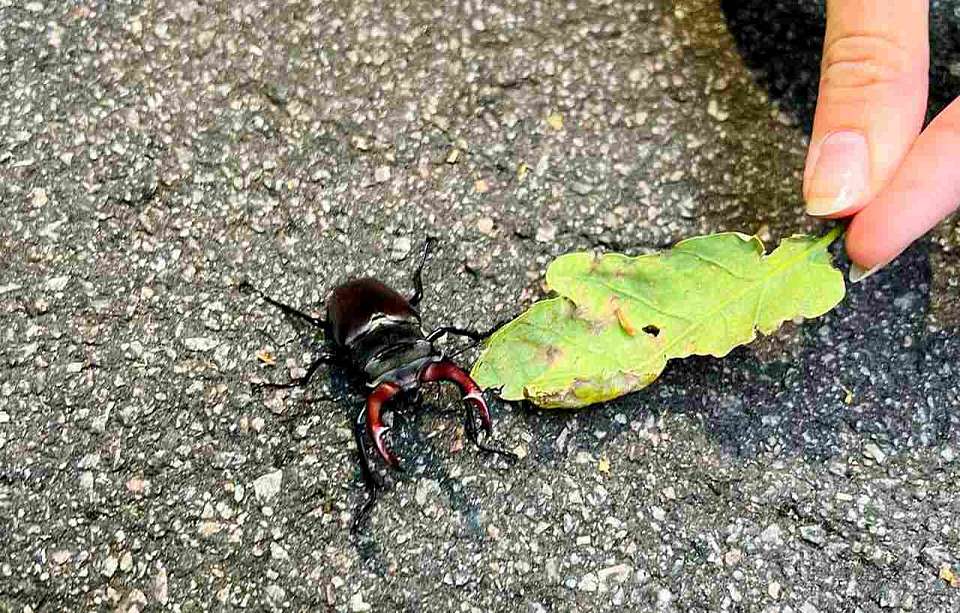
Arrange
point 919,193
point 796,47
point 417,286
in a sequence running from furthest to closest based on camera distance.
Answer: point 796,47 → point 417,286 → point 919,193

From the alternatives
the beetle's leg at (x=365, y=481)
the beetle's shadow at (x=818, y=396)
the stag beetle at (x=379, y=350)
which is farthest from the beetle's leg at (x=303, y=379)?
the beetle's shadow at (x=818, y=396)

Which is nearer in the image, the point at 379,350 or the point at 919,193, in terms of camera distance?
the point at 919,193

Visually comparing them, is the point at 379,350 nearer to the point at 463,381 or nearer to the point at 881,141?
the point at 463,381

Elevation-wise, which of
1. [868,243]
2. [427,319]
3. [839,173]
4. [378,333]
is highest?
[839,173]

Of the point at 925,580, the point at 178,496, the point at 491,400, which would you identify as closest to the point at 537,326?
the point at 491,400

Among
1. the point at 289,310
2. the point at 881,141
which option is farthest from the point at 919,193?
the point at 289,310

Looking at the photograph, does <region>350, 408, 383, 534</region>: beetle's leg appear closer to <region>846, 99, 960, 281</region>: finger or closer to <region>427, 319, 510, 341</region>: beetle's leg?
<region>427, 319, 510, 341</region>: beetle's leg
